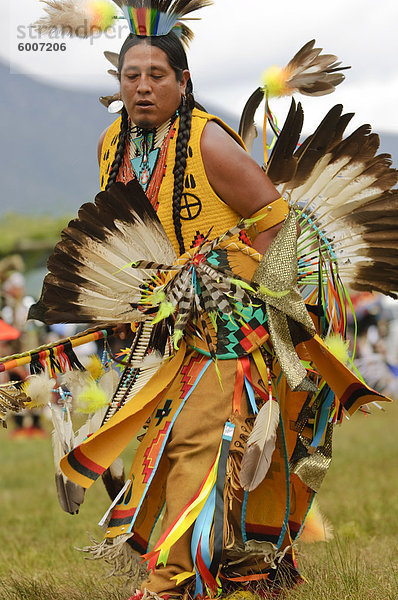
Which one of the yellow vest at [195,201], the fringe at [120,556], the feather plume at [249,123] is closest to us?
the fringe at [120,556]

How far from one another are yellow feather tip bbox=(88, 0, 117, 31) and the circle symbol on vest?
32.1 inches

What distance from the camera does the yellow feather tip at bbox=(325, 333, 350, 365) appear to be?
3514 mm

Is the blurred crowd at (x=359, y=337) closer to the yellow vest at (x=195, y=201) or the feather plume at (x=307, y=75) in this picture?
the feather plume at (x=307, y=75)

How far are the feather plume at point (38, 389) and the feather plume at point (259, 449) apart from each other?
79 cm

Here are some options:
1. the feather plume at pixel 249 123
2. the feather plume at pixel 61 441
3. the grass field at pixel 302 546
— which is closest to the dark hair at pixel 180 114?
the feather plume at pixel 249 123

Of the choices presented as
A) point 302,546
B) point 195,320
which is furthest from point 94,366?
point 302,546

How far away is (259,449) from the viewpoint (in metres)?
3.20

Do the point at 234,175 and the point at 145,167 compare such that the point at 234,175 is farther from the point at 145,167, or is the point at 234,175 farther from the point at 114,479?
the point at 114,479

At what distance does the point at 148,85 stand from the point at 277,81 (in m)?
0.80

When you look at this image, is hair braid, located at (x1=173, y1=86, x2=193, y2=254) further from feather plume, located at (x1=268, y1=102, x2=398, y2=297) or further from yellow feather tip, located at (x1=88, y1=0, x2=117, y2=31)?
yellow feather tip, located at (x1=88, y1=0, x2=117, y2=31)

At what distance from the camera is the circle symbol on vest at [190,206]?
3.36 meters

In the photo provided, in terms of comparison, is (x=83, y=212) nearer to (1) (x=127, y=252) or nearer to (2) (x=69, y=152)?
(1) (x=127, y=252)

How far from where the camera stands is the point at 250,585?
351 cm

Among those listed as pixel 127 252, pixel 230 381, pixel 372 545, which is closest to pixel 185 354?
pixel 230 381
